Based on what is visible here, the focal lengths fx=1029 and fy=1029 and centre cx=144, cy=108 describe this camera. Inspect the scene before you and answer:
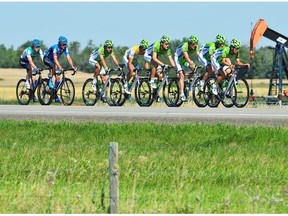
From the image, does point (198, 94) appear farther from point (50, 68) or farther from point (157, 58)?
point (50, 68)

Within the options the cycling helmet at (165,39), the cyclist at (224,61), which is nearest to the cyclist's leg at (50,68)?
the cycling helmet at (165,39)

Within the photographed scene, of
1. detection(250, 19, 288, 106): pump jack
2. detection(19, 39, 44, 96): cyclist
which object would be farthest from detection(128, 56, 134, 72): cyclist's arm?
detection(250, 19, 288, 106): pump jack

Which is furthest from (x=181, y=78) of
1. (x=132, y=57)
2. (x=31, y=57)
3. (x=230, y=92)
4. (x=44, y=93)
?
(x=31, y=57)

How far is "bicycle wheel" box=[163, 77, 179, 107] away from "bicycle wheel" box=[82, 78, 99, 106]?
7.65 ft

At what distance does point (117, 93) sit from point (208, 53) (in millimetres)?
2671

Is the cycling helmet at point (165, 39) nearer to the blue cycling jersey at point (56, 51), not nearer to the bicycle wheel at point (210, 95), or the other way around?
the bicycle wheel at point (210, 95)

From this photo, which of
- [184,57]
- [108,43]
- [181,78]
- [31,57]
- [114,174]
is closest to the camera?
[114,174]

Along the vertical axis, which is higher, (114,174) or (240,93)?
(114,174)

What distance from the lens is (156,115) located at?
68.2 ft

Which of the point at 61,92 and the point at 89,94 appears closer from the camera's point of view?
the point at 61,92

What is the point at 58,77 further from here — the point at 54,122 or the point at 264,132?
the point at 264,132

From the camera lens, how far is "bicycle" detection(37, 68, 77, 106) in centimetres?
2623

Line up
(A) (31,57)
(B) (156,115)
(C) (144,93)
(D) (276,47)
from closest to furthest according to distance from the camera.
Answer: (B) (156,115)
(C) (144,93)
(A) (31,57)
(D) (276,47)

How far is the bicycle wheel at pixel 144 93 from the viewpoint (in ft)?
84.8
